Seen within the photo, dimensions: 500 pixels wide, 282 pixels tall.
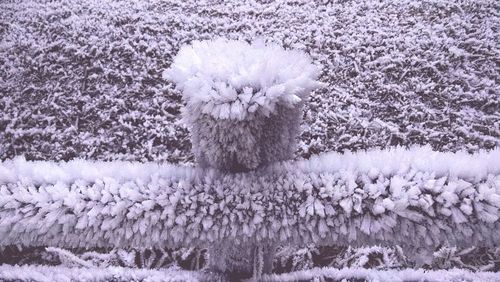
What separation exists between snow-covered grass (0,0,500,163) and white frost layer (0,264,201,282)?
1147 millimetres

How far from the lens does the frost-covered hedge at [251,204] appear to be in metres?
0.57

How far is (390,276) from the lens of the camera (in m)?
0.72

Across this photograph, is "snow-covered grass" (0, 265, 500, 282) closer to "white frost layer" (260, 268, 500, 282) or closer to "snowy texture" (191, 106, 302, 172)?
"white frost layer" (260, 268, 500, 282)

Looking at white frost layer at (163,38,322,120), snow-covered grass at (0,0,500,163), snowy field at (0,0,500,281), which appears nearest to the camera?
white frost layer at (163,38,322,120)

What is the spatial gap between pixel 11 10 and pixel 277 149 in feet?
10.2

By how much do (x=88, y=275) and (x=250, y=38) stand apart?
1.94 metres

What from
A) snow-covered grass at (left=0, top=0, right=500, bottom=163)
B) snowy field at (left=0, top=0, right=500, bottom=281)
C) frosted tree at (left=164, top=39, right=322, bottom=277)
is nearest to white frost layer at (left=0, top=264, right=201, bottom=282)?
frosted tree at (left=164, top=39, right=322, bottom=277)

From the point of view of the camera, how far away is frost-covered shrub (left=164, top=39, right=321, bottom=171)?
1.86 feet

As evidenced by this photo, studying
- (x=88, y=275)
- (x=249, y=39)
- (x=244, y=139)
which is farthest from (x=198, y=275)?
(x=249, y=39)

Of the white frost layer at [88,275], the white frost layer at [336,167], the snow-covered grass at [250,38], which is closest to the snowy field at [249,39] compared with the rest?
the snow-covered grass at [250,38]

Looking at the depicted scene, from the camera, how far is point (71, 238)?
2.05ft

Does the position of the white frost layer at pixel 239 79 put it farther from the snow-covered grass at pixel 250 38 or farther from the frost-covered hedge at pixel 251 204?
the snow-covered grass at pixel 250 38

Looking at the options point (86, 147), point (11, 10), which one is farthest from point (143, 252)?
point (11, 10)

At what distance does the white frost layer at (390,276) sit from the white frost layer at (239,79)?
0.37 metres
